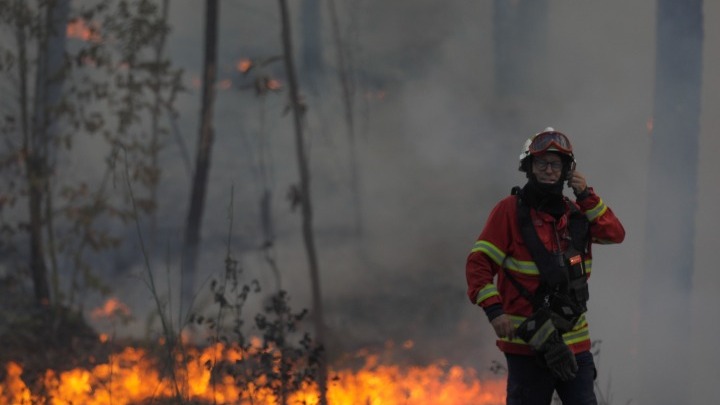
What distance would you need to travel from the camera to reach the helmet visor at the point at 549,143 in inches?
155

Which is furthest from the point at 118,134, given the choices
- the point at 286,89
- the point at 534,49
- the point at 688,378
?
the point at 688,378

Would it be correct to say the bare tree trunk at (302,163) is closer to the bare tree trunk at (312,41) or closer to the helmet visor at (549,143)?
the bare tree trunk at (312,41)

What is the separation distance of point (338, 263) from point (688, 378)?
2.94m

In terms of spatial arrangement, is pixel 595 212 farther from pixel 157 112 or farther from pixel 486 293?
pixel 157 112

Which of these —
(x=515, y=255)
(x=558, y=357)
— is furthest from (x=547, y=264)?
(x=558, y=357)

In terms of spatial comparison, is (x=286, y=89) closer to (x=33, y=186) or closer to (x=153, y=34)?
(x=153, y=34)

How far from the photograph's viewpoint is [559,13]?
26.2ft

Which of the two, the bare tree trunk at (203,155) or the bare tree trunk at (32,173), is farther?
the bare tree trunk at (203,155)

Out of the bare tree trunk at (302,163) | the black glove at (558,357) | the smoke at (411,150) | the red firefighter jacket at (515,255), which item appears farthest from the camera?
the bare tree trunk at (302,163)

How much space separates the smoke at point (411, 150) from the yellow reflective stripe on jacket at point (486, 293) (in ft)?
12.7

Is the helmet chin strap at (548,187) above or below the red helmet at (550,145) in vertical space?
below

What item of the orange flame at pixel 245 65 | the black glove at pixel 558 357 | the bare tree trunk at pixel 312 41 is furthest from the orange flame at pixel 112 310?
the black glove at pixel 558 357

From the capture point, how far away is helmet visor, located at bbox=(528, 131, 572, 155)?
13.0ft

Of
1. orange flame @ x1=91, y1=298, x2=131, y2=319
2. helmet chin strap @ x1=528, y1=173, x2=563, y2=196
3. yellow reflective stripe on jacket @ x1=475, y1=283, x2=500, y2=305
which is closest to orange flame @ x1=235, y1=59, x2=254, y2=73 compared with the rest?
orange flame @ x1=91, y1=298, x2=131, y2=319
